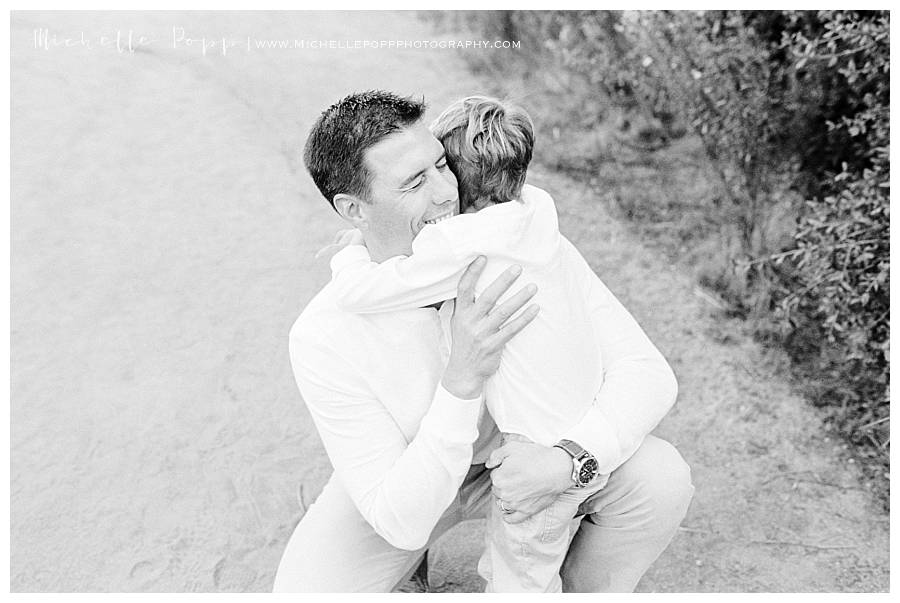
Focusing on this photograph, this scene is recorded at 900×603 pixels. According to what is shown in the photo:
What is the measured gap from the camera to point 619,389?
5.98 feet

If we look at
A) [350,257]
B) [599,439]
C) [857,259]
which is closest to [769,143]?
[857,259]

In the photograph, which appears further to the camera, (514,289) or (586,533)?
(586,533)

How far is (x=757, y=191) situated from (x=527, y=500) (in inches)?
78.3

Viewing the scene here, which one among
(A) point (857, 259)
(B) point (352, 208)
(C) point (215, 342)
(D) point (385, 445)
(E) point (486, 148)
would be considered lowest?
(C) point (215, 342)

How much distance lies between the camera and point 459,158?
71.1 inches

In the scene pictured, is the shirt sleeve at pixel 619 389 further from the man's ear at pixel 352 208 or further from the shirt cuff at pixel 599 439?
the man's ear at pixel 352 208

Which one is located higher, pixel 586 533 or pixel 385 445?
pixel 385 445

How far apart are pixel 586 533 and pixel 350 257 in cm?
76

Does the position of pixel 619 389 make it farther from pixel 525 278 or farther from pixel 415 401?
pixel 415 401

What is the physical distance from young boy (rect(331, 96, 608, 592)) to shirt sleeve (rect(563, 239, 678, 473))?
0.10 ft

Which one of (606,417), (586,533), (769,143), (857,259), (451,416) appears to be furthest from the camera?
(769,143)

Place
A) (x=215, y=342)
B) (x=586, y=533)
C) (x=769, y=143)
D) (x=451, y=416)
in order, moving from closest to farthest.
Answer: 1. (x=451, y=416)
2. (x=586, y=533)
3. (x=215, y=342)
4. (x=769, y=143)

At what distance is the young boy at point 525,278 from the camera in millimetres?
1691

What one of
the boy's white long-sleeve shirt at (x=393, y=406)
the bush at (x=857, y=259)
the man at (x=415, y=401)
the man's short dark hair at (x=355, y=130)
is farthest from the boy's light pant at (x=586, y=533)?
the bush at (x=857, y=259)
